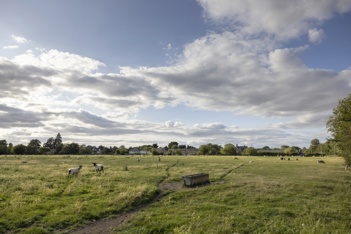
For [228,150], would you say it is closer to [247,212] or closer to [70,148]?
[70,148]

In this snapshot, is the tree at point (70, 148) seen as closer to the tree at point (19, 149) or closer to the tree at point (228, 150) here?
the tree at point (19, 149)

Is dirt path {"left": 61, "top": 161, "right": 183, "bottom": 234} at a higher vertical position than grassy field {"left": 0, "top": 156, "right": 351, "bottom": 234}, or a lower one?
lower

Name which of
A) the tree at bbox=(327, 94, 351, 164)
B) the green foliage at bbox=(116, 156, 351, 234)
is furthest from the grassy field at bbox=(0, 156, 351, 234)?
the tree at bbox=(327, 94, 351, 164)

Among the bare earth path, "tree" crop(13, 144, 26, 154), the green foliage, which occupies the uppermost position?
"tree" crop(13, 144, 26, 154)

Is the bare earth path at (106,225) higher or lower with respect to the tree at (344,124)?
lower

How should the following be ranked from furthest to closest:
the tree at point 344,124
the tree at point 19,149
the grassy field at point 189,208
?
the tree at point 19,149
the tree at point 344,124
the grassy field at point 189,208

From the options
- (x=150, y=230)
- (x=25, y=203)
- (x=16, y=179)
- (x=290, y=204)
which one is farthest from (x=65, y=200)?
(x=290, y=204)

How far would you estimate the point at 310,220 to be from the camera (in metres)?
17.8

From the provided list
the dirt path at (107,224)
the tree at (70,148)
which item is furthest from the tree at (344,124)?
the tree at (70,148)

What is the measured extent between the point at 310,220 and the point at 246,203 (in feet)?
18.7

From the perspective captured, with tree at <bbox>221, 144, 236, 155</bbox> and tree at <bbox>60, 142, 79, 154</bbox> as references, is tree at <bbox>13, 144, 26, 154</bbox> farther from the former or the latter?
tree at <bbox>221, 144, 236, 155</bbox>

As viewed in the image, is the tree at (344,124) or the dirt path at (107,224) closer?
the dirt path at (107,224)

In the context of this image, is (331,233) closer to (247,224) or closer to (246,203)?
(247,224)

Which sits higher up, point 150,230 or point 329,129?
point 329,129
